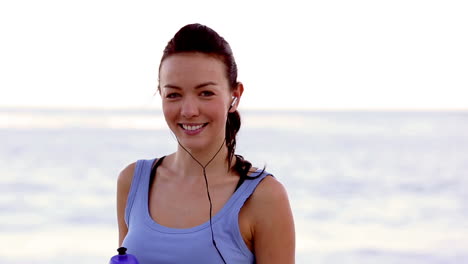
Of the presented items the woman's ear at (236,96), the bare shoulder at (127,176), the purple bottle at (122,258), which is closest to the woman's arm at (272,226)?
the woman's ear at (236,96)

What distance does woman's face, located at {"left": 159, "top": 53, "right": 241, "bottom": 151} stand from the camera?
2.32 m

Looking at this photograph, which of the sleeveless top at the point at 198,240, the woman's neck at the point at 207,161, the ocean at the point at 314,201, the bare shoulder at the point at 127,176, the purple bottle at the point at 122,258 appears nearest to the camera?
the purple bottle at the point at 122,258

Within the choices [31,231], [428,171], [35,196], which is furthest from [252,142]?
[31,231]

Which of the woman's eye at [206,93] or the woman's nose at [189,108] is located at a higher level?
the woman's eye at [206,93]

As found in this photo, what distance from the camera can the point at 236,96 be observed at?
8.24ft

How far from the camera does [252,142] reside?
2659 centimetres

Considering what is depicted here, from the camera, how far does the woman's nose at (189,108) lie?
2.29 m

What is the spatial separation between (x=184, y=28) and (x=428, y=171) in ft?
50.0

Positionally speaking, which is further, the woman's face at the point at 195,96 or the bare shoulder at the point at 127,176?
the bare shoulder at the point at 127,176

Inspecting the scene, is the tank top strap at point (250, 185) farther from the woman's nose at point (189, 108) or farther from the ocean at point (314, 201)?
the ocean at point (314, 201)

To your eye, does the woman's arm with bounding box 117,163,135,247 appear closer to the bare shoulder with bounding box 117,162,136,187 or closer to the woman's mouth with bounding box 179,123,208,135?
the bare shoulder with bounding box 117,162,136,187

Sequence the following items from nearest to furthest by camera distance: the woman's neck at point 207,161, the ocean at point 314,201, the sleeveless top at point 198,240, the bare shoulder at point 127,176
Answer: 1. the sleeveless top at point 198,240
2. the woman's neck at point 207,161
3. the bare shoulder at point 127,176
4. the ocean at point 314,201

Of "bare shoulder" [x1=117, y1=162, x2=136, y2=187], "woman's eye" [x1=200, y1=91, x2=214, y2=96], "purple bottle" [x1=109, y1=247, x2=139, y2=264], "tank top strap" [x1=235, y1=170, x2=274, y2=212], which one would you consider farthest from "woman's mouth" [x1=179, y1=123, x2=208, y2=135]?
"purple bottle" [x1=109, y1=247, x2=139, y2=264]

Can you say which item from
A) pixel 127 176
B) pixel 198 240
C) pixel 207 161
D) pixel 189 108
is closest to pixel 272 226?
pixel 198 240
